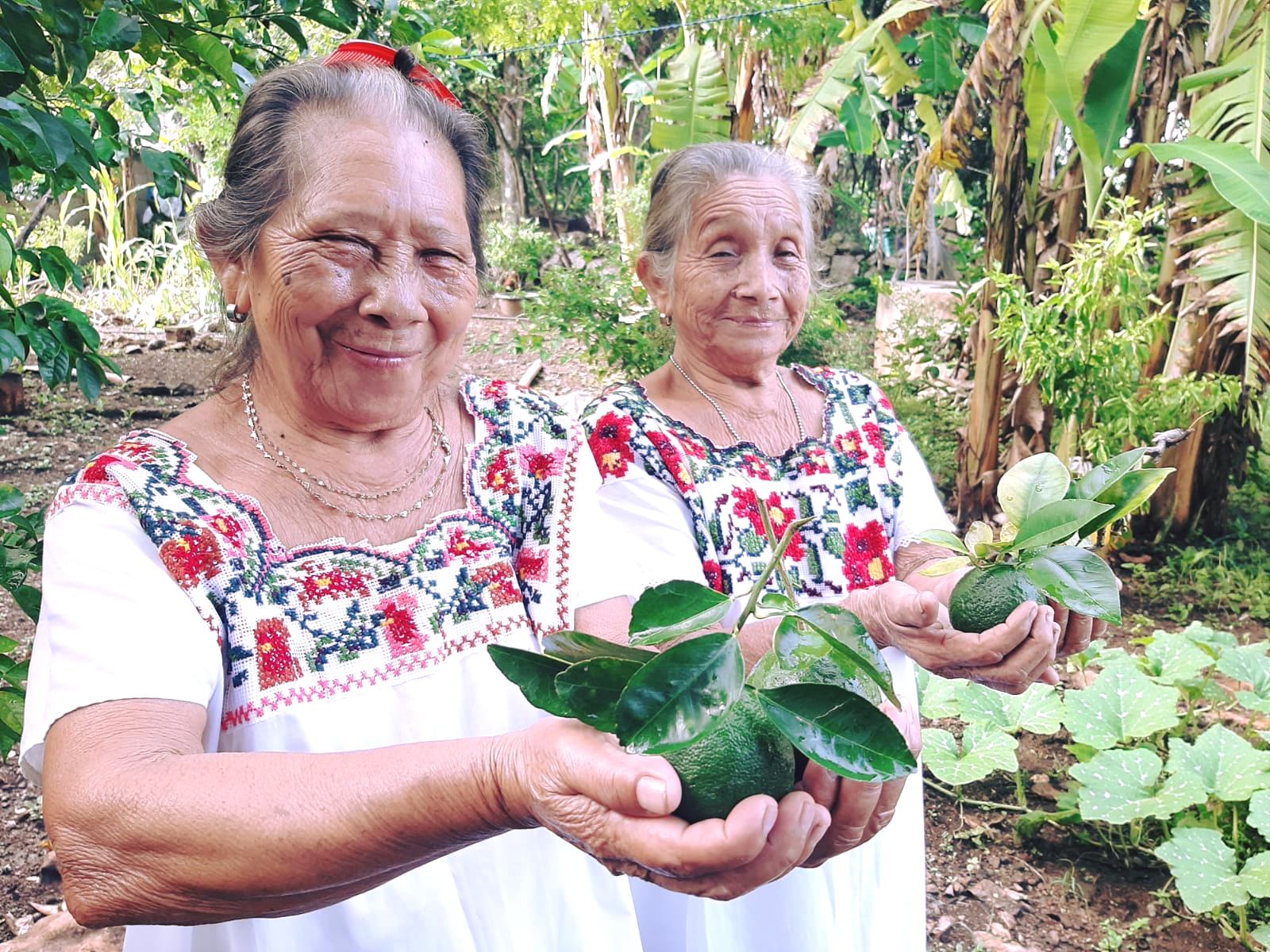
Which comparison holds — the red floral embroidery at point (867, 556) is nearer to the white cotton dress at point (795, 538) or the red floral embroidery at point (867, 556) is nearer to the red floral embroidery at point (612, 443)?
the white cotton dress at point (795, 538)

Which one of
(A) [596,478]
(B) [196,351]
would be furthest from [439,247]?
(B) [196,351]

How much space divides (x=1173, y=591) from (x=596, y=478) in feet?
13.6

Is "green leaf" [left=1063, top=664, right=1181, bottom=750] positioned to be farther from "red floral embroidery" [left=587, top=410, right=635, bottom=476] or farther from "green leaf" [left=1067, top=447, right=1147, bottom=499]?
"red floral embroidery" [left=587, top=410, right=635, bottom=476]

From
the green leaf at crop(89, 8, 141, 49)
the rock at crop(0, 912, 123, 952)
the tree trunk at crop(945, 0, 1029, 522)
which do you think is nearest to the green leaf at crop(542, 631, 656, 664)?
the green leaf at crop(89, 8, 141, 49)

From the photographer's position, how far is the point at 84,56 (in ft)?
4.89

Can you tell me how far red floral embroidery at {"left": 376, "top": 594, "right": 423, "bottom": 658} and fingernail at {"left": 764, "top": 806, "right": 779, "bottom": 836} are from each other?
1.97ft

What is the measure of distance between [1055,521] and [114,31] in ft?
4.97

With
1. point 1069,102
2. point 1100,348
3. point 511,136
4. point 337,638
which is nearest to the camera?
point 337,638

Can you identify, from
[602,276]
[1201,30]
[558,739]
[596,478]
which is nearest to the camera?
[558,739]

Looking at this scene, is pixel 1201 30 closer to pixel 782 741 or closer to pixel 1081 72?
pixel 1081 72

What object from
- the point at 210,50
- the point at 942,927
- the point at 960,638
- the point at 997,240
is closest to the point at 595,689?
the point at 960,638

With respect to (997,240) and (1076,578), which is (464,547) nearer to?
(1076,578)

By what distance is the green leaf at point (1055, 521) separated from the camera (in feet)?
4.43

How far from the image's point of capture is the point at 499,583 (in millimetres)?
1450
